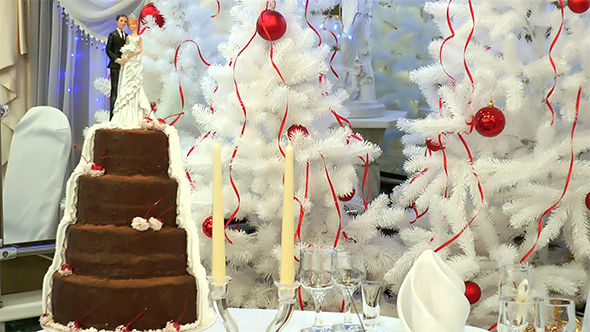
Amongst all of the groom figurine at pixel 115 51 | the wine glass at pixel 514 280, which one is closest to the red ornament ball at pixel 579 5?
the wine glass at pixel 514 280

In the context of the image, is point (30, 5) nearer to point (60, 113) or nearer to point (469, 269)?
point (60, 113)

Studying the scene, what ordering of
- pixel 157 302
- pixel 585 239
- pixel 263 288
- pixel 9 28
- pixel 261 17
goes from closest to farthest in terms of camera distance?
pixel 157 302 → pixel 585 239 → pixel 261 17 → pixel 263 288 → pixel 9 28

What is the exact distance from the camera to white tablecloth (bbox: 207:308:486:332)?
6.42 feet

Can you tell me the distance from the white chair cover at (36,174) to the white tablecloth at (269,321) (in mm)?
2068

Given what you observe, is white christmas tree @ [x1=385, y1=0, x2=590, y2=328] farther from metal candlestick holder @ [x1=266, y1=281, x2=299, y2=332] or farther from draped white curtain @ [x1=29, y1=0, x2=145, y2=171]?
draped white curtain @ [x1=29, y1=0, x2=145, y2=171]

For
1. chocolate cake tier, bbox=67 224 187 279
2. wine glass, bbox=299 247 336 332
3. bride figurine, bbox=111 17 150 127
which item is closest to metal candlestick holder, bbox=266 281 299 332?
wine glass, bbox=299 247 336 332

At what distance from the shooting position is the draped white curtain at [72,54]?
3.84 metres

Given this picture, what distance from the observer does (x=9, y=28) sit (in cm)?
374

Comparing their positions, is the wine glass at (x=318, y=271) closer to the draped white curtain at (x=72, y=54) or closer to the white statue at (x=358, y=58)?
the white statue at (x=358, y=58)

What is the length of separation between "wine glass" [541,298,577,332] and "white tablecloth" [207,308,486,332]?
1.23ft

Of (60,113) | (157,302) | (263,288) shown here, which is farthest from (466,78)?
(60,113)

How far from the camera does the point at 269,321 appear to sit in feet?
6.57

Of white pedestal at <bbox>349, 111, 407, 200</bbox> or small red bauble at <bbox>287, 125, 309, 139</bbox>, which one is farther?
white pedestal at <bbox>349, 111, 407, 200</bbox>

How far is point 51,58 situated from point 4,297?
1.30 m
